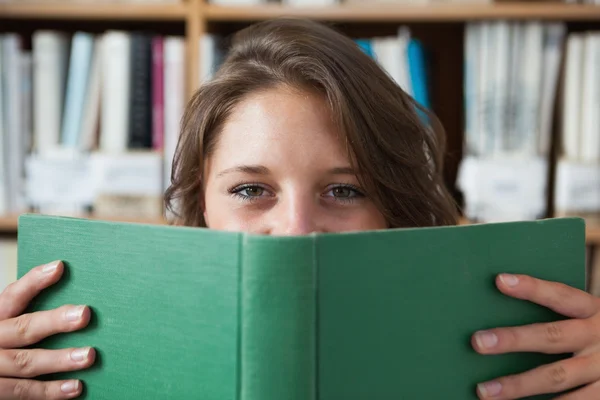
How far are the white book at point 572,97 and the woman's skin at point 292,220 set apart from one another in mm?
692

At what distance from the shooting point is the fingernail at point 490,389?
1.86ft

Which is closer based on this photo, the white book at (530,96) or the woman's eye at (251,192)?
the woman's eye at (251,192)

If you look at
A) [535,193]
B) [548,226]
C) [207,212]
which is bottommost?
[548,226]

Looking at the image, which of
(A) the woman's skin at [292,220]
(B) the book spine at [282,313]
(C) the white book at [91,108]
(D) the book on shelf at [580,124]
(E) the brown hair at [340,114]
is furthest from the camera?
(C) the white book at [91,108]

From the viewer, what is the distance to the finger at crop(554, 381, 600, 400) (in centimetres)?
61

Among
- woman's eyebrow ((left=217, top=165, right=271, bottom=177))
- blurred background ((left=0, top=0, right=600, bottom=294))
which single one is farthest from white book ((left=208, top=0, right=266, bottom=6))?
woman's eyebrow ((left=217, top=165, right=271, bottom=177))

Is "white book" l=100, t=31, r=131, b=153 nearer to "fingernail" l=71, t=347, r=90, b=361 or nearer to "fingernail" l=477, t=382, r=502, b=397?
"fingernail" l=71, t=347, r=90, b=361

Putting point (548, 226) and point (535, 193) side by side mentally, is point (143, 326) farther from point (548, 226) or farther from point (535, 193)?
point (535, 193)

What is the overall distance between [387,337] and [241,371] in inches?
5.0

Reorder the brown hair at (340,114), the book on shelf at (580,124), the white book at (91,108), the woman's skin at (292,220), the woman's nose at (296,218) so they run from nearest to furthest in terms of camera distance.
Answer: the woman's skin at (292,220) < the woman's nose at (296,218) < the brown hair at (340,114) < the book on shelf at (580,124) < the white book at (91,108)

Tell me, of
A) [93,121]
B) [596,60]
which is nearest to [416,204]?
[596,60]

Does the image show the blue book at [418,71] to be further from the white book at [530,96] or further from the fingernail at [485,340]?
the fingernail at [485,340]

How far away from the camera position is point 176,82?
1.42 meters

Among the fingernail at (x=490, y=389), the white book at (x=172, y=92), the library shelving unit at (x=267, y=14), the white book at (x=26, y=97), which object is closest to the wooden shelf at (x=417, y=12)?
the library shelving unit at (x=267, y=14)
